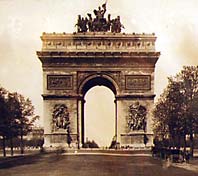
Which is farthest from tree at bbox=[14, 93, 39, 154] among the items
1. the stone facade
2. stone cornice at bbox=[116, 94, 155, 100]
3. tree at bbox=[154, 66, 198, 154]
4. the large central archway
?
tree at bbox=[154, 66, 198, 154]

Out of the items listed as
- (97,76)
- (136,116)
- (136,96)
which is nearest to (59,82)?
(97,76)

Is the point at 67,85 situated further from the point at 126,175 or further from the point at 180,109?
the point at 126,175

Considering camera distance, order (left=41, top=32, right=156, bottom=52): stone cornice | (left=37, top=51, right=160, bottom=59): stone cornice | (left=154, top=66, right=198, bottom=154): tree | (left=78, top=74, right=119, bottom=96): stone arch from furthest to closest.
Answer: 1. (left=78, top=74, right=119, bottom=96): stone arch
2. (left=41, top=32, right=156, bottom=52): stone cornice
3. (left=37, top=51, right=160, bottom=59): stone cornice
4. (left=154, top=66, right=198, bottom=154): tree

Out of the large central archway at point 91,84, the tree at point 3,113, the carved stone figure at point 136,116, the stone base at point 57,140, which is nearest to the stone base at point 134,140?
the carved stone figure at point 136,116

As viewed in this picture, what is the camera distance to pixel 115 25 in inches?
1516

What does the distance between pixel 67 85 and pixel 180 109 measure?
13497 millimetres

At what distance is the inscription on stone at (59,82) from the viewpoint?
3972cm

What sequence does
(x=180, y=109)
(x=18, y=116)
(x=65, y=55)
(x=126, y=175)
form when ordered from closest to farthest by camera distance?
(x=126, y=175) → (x=180, y=109) → (x=18, y=116) → (x=65, y=55)

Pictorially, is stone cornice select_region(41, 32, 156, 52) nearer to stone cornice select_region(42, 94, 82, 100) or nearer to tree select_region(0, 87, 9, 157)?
stone cornice select_region(42, 94, 82, 100)

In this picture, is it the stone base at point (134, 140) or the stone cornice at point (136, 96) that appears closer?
the stone base at point (134, 140)

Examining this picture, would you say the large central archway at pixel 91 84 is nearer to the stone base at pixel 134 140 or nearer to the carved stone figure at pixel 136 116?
the stone base at pixel 134 140

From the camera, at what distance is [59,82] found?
39875 millimetres

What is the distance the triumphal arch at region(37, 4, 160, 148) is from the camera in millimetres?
39188

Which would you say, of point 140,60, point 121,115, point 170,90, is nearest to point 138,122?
point 121,115
